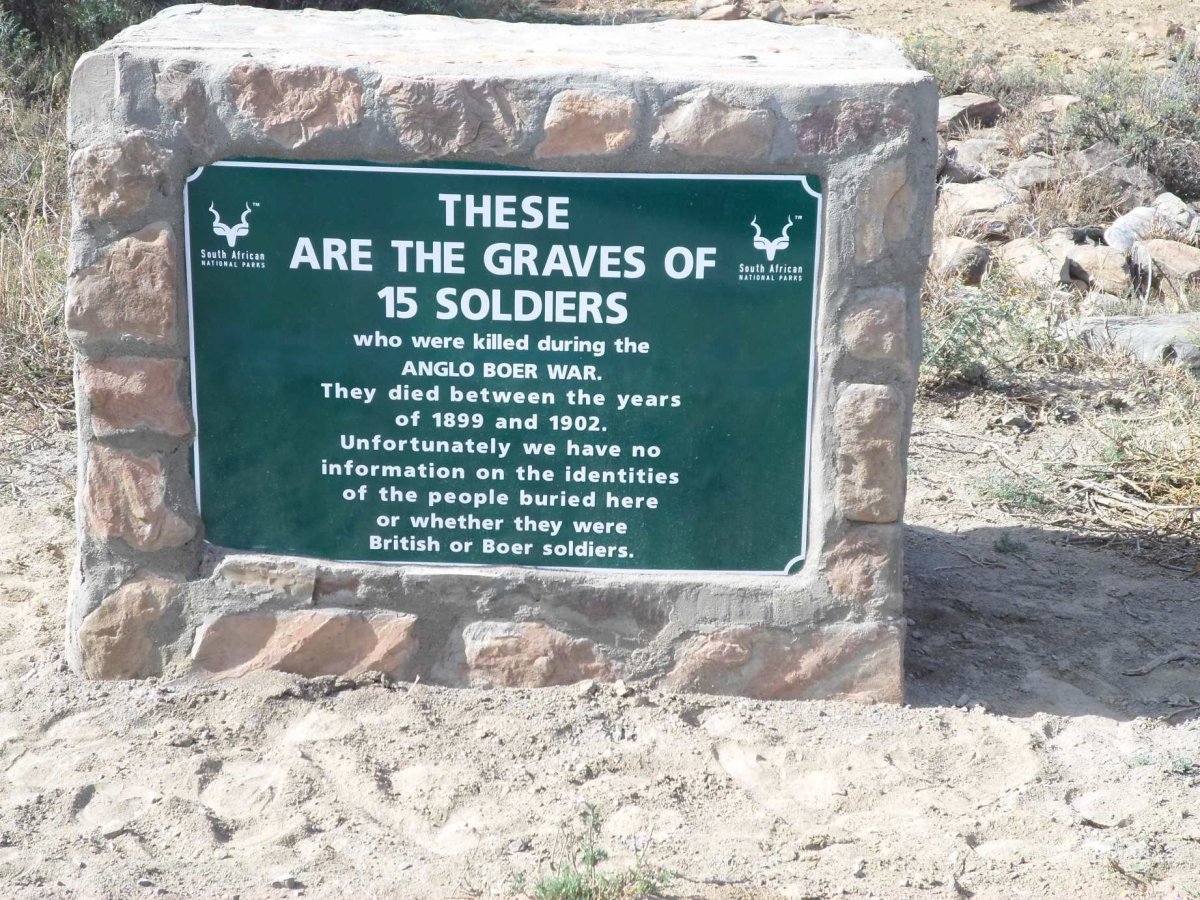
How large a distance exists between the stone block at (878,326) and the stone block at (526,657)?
3.00 feet

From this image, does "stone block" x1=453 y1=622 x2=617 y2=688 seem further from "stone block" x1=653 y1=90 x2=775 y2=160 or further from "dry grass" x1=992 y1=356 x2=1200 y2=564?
"dry grass" x1=992 y1=356 x2=1200 y2=564

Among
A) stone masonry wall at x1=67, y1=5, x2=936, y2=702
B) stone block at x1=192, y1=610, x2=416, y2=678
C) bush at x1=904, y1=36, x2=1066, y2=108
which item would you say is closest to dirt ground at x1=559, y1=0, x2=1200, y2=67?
bush at x1=904, y1=36, x2=1066, y2=108

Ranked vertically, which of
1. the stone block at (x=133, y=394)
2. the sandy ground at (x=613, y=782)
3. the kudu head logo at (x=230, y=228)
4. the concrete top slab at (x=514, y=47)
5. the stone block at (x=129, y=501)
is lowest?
the sandy ground at (x=613, y=782)

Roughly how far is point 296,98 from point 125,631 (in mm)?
1275

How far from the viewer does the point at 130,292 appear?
9.18ft

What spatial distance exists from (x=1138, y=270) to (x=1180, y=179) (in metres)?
1.92

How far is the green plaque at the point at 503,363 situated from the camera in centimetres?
277

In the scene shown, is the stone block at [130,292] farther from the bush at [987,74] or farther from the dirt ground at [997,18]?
the dirt ground at [997,18]

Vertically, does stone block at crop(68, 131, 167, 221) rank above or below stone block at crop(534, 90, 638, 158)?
below

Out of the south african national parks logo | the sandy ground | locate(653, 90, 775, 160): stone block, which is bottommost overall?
the sandy ground

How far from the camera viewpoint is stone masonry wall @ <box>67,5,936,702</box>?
2.70 m

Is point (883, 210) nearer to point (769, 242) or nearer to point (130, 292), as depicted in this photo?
point (769, 242)

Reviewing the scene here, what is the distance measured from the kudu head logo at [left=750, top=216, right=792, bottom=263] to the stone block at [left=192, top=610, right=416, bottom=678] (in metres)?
1.15

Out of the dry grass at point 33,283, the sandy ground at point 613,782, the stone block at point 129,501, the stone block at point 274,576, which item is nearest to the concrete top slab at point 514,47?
the stone block at point 129,501
